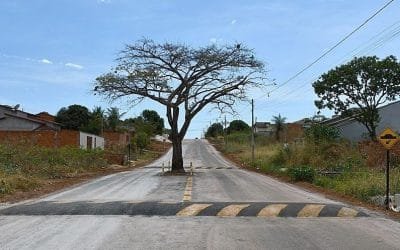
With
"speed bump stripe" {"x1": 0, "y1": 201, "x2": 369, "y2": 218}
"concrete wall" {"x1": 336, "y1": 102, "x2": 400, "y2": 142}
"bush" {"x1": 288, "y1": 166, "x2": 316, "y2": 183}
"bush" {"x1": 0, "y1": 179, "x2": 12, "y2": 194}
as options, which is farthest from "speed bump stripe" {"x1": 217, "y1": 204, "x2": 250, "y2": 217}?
"concrete wall" {"x1": 336, "y1": 102, "x2": 400, "y2": 142}

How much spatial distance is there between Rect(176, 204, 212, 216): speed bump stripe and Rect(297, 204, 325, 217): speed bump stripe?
8.29 feet

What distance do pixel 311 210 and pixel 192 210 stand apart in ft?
10.3

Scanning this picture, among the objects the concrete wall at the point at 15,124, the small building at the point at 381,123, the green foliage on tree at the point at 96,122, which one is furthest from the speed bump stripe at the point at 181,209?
the green foliage on tree at the point at 96,122

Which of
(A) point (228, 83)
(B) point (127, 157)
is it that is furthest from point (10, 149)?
(B) point (127, 157)

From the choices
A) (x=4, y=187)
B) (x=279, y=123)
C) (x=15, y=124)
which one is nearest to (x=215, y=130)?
(x=279, y=123)

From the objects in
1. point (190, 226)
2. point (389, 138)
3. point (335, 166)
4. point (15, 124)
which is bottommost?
point (190, 226)

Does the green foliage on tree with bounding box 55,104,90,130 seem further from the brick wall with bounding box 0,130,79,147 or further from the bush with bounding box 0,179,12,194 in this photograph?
the bush with bounding box 0,179,12,194

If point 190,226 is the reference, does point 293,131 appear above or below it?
above

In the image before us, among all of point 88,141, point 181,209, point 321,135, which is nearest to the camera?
point 181,209

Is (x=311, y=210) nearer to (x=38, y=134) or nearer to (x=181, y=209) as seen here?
(x=181, y=209)

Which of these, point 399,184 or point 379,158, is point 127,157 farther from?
point 399,184

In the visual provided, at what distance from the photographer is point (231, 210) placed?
14.5 metres

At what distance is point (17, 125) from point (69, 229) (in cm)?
5378

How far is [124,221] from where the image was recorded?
40.9 ft
